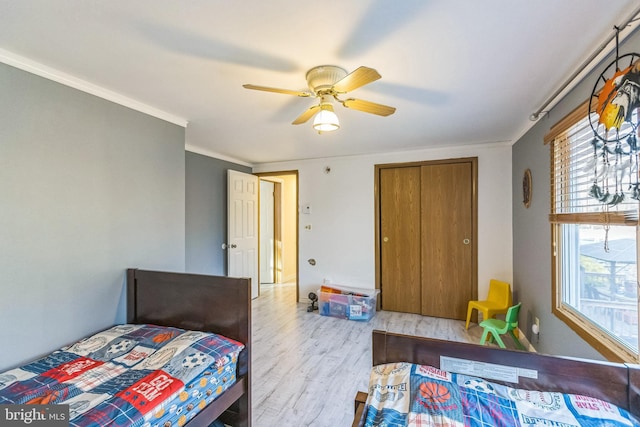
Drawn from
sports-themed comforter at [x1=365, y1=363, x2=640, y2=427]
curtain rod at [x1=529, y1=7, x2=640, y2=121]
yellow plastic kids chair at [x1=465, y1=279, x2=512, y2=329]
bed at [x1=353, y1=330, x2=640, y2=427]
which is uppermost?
curtain rod at [x1=529, y1=7, x2=640, y2=121]

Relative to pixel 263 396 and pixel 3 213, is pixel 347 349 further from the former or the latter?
pixel 3 213

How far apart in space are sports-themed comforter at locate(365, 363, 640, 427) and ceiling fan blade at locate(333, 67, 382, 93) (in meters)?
1.40

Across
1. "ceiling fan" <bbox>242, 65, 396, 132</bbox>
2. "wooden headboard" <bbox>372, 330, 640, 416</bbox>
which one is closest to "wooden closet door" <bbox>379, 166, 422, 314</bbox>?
"ceiling fan" <bbox>242, 65, 396, 132</bbox>

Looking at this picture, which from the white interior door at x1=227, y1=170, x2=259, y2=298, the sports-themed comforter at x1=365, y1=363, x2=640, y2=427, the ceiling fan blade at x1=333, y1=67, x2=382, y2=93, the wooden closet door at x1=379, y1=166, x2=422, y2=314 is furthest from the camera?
the white interior door at x1=227, y1=170, x2=259, y2=298

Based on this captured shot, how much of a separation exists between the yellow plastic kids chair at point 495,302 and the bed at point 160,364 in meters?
2.57

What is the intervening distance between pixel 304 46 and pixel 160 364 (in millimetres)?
1875

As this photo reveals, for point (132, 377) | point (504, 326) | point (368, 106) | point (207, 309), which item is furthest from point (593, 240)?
point (132, 377)

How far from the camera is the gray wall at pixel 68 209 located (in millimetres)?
1619

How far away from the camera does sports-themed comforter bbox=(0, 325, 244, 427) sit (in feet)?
4.11

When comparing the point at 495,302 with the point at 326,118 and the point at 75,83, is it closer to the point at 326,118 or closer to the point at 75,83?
the point at 326,118

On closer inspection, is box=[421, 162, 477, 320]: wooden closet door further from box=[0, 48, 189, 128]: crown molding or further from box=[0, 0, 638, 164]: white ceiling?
box=[0, 48, 189, 128]: crown molding

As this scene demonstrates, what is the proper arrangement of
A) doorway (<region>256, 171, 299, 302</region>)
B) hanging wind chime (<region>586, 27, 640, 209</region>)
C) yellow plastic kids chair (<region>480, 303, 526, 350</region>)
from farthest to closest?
doorway (<region>256, 171, 299, 302</region>) → yellow plastic kids chair (<region>480, 303, 526, 350</region>) → hanging wind chime (<region>586, 27, 640, 209</region>)

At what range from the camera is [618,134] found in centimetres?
139

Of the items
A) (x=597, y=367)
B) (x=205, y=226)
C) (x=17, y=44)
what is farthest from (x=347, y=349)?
(x=17, y=44)
